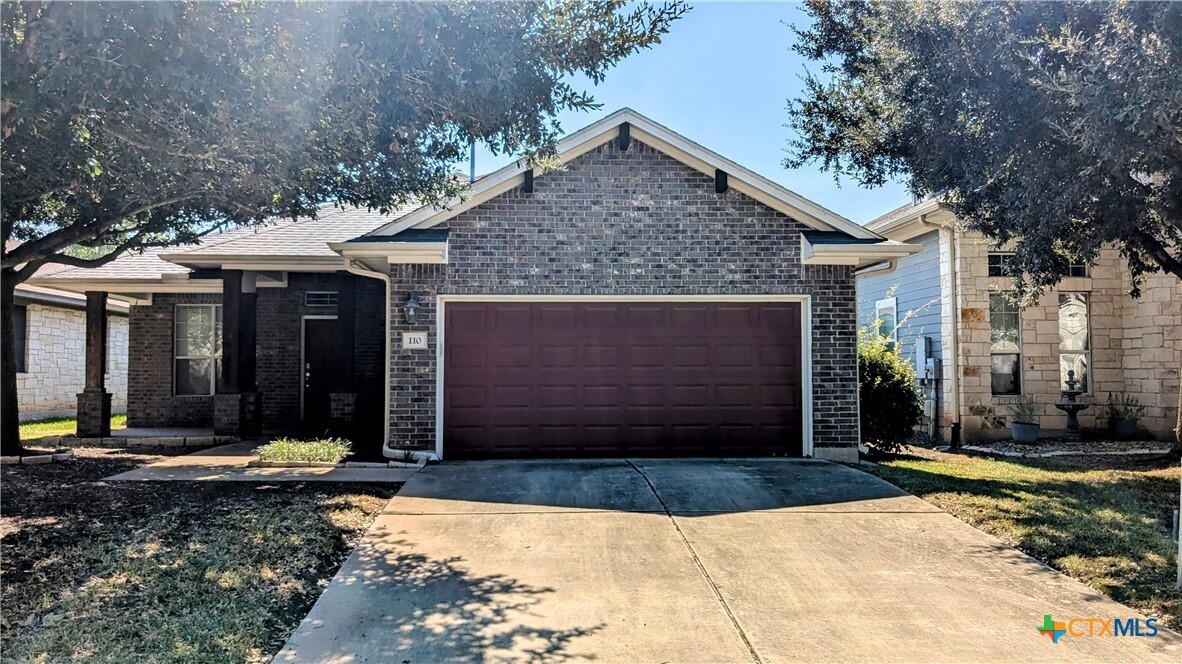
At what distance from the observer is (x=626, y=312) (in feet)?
32.9

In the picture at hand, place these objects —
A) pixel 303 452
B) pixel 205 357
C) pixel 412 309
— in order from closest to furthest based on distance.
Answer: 1. pixel 303 452
2. pixel 412 309
3. pixel 205 357

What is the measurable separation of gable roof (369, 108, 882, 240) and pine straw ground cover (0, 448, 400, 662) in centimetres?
383

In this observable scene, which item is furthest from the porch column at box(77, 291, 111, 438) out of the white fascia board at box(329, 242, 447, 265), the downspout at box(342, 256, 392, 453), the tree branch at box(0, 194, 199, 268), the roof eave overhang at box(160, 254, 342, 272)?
the white fascia board at box(329, 242, 447, 265)

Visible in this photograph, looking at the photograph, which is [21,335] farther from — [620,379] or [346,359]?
[620,379]

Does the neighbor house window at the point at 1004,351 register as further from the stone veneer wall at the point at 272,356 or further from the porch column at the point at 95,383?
the porch column at the point at 95,383

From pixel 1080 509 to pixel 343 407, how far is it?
395 inches

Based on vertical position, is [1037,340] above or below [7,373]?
above

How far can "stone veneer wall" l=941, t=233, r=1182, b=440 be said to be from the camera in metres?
12.4

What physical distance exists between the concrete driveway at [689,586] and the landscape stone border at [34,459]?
5735mm

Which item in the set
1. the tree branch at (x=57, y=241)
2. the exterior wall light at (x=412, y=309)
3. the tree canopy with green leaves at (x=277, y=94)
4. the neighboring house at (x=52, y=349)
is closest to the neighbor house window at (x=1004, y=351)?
the tree canopy with green leaves at (x=277, y=94)

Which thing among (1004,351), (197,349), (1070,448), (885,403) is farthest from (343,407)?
(1070,448)

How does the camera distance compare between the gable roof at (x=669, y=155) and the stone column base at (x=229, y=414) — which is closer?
the gable roof at (x=669, y=155)

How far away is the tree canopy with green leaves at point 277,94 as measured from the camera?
16.9ft

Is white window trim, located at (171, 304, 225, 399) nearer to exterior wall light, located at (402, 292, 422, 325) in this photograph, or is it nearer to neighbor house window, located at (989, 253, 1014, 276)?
exterior wall light, located at (402, 292, 422, 325)
